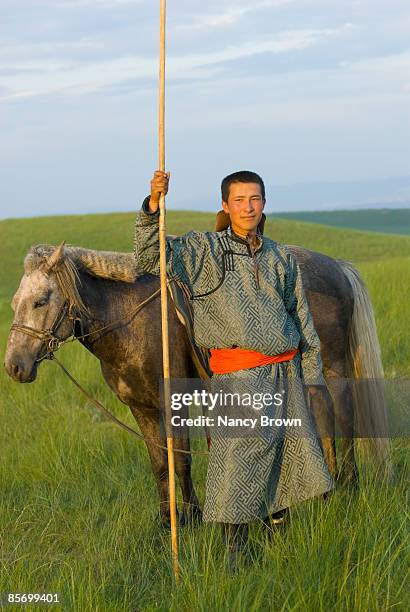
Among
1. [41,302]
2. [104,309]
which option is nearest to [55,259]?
[41,302]

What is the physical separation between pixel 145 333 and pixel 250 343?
1111 mm

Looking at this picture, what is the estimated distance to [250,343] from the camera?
3758 mm

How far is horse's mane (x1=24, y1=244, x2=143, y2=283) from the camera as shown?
449 cm

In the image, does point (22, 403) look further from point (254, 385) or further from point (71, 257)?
point (254, 385)

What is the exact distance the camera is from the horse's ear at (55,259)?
433 centimetres

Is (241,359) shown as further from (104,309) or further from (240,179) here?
(104,309)

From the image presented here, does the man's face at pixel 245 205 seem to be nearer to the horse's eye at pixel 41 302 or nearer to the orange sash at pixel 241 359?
the orange sash at pixel 241 359

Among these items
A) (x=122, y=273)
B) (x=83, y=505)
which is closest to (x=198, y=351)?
(x=122, y=273)

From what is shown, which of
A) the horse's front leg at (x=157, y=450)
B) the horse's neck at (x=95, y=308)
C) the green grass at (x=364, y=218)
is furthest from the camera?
the green grass at (x=364, y=218)

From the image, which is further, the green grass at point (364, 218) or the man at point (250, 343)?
the green grass at point (364, 218)

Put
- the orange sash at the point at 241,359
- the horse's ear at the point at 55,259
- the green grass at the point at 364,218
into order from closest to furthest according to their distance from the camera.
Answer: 1. the orange sash at the point at 241,359
2. the horse's ear at the point at 55,259
3. the green grass at the point at 364,218

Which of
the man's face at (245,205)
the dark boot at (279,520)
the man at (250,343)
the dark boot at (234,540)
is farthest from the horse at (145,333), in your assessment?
the man's face at (245,205)

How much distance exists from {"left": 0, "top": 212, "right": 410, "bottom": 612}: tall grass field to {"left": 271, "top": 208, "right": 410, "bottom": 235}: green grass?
49463mm

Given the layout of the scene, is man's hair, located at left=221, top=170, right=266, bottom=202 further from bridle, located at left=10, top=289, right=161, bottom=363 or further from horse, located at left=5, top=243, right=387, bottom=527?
bridle, located at left=10, top=289, right=161, bottom=363
